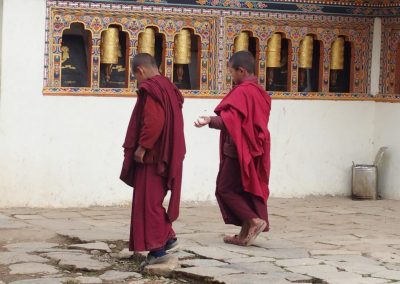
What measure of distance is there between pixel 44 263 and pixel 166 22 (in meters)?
4.32

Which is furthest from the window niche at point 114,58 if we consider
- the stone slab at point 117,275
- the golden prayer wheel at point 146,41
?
the stone slab at point 117,275

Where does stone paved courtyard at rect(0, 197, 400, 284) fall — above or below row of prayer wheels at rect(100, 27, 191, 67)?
below

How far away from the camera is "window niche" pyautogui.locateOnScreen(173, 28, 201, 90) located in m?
11.3

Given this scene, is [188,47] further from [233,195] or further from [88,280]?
[88,280]

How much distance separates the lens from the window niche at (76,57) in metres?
11.0

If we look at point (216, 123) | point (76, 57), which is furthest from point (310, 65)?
point (216, 123)

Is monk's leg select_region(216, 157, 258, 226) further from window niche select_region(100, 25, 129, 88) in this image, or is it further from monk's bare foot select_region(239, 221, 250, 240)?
window niche select_region(100, 25, 129, 88)

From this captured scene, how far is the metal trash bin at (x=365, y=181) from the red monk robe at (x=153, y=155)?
5117 millimetres

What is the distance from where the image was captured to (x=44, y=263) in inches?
297

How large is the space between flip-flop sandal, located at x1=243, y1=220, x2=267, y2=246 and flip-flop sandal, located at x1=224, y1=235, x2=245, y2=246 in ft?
0.15

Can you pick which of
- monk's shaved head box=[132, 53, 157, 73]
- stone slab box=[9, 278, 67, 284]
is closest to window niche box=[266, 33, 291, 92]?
monk's shaved head box=[132, 53, 157, 73]

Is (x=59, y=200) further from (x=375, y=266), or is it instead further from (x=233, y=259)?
(x=375, y=266)

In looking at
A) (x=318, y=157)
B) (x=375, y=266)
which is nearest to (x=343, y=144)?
(x=318, y=157)

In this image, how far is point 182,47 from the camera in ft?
37.2
